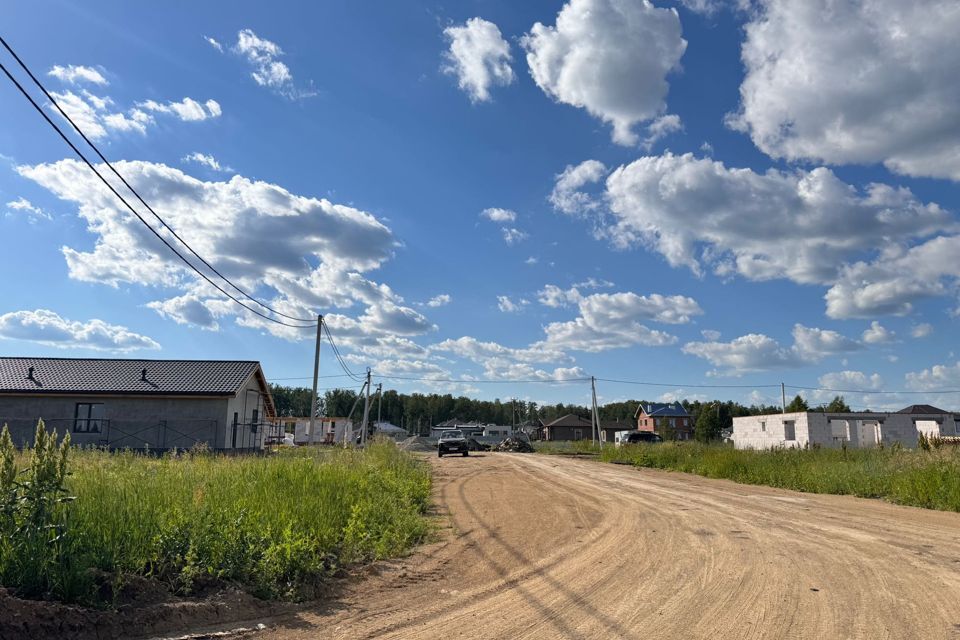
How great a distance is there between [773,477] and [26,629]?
1984 cm

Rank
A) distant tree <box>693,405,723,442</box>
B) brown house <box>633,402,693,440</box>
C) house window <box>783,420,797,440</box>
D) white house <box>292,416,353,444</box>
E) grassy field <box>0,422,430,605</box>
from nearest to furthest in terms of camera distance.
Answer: grassy field <box>0,422,430,605</box>, house window <box>783,420,797,440</box>, white house <box>292,416,353,444</box>, distant tree <box>693,405,723,442</box>, brown house <box>633,402,693,440</box>

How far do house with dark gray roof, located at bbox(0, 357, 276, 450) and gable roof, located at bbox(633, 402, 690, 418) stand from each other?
8523 cm

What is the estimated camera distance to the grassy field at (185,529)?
5246 millimetres

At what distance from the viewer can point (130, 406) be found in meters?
31.1

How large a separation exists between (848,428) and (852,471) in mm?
27321

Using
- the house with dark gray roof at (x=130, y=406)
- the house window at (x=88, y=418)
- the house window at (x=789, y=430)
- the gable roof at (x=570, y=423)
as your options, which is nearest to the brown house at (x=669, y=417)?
the gable roof at (x=570, y=423)

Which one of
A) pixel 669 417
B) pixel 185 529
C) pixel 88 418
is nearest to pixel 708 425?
pixel 669 417

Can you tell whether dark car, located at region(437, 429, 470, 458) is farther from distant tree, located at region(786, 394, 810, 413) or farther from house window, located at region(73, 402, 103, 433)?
distant tree, located at region(786, 394, 810, 413)

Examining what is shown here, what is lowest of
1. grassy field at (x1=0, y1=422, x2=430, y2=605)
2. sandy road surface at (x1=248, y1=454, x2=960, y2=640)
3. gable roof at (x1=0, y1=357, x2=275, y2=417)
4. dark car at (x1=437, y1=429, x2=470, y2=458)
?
dark car at (x1=437, y1=429, x2=470, y2=458)

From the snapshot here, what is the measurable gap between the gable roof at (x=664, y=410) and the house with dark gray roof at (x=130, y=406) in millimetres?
85229

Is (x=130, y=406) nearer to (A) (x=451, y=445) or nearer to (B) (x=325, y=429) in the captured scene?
(A) (x=451, y=445)

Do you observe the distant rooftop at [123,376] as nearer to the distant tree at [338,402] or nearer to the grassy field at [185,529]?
the grassy field at [185,529]

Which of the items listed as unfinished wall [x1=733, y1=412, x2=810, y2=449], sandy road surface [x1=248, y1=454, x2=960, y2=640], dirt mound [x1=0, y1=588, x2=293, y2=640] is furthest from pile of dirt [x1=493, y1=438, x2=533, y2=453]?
dirt mound [x1=0, y1=588, x2=293, y2=640]

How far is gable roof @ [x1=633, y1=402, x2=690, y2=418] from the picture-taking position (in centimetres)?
10544
